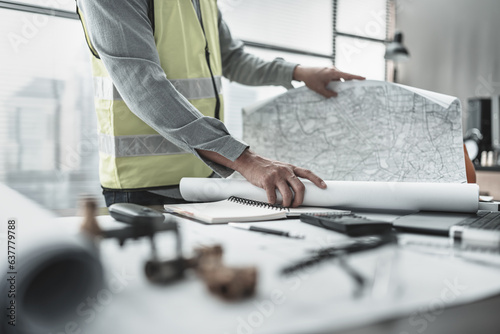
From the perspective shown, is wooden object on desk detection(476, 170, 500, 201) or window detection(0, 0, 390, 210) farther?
wooden object on desk detection(476, 170, 500, 201)

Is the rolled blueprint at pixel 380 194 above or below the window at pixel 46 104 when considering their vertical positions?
below

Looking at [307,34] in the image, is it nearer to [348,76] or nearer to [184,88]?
[348,76]

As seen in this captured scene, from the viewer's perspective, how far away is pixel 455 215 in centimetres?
76

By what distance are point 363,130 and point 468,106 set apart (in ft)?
7.55

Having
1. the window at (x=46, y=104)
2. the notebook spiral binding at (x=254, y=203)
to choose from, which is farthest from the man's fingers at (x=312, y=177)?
the window at (x=46, y=104)

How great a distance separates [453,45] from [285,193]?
11.3ft

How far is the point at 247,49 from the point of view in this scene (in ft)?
10.3

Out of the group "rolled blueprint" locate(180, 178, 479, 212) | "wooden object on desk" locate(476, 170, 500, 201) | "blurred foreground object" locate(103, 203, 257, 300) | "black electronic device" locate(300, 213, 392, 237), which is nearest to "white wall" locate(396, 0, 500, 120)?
"wooden object on desk" locate(476, 170, 500, 201)

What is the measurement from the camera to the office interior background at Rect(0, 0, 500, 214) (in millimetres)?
2113

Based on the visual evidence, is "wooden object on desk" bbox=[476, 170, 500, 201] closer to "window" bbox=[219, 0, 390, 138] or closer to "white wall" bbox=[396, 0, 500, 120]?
"white wall" bbox=[396, 0, 500, 120]

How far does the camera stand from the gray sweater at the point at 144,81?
95cm

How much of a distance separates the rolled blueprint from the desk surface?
1.17 ft

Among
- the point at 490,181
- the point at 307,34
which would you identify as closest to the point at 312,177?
the point at 490,181

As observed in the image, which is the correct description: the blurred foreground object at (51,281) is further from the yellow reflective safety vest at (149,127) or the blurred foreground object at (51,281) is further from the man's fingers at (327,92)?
the man's fingers at (327,92)
